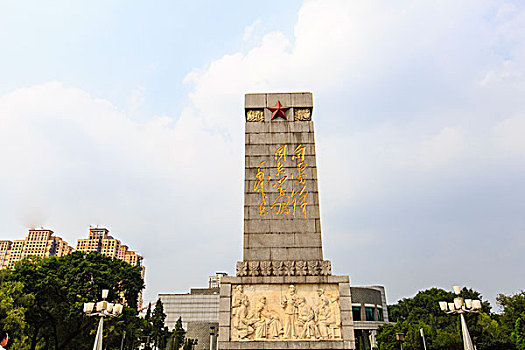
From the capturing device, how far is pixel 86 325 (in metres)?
23.1

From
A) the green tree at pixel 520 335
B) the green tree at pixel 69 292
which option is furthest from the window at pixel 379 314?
the green tree at pixel 69 292

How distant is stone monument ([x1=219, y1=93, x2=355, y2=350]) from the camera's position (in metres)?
12.5

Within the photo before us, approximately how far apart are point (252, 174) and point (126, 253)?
10972cm

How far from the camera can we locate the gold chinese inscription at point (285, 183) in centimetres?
1458

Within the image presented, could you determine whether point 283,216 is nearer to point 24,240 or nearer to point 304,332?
point 304,332

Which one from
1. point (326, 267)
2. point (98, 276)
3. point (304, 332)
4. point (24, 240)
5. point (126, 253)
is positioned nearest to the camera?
point (304, 332)

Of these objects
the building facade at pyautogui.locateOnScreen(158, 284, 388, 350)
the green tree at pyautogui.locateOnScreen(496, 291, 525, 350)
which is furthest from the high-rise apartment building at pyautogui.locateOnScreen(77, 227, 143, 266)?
the green tree at pyautogui.locateOnScreen(496, 291, 525, 350)

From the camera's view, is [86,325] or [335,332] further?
[86,325]

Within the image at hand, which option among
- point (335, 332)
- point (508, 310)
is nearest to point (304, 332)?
point (335, 332)

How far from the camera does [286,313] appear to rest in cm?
1264

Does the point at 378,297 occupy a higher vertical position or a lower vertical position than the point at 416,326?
higher

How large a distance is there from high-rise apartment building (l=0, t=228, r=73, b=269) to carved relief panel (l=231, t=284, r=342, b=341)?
106 meters

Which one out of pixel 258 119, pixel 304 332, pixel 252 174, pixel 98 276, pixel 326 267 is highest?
pixel 258 119

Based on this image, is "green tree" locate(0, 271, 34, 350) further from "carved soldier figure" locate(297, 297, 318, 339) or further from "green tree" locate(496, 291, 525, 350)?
"green tree" locate(496, 291, 525, 350)
